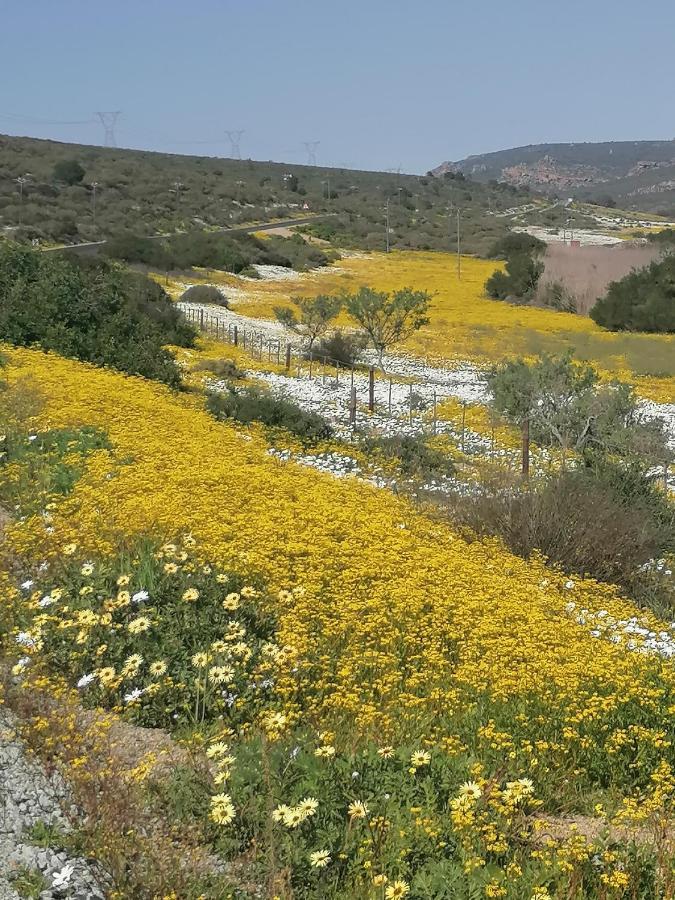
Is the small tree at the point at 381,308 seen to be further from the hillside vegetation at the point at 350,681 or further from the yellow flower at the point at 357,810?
the yellow flower at the point at 357,810

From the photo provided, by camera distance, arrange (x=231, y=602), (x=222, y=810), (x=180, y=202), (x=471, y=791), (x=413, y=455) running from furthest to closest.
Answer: (x=180, y=202) → (x=413, y=455) → (x=231, y=602) → (x=471, y=791) → (x=222, y=810)

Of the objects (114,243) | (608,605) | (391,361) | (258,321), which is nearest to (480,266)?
(114,243)

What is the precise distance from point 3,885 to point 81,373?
12376 mm

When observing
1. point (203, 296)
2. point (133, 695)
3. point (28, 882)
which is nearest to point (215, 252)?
point (203, 296)

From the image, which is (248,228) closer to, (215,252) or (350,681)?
(215,252)

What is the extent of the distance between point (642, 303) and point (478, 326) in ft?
26.1

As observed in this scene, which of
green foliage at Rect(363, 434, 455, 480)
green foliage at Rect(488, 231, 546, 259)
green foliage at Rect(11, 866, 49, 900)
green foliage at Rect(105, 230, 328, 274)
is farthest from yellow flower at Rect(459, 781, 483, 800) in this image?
green foliage at Rect(488, 231, 546, 259)

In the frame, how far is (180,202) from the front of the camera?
76.4 meters

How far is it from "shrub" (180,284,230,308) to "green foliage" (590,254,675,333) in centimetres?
1706

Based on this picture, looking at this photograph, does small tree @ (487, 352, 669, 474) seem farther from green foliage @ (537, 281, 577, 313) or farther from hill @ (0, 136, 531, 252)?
hill @ (0, 136, 531, 252)

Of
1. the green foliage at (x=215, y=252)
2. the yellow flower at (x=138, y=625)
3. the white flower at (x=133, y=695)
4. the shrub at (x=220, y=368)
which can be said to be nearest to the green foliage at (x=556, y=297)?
the green foliage at (x=215, y=252)

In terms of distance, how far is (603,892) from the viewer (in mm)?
3592

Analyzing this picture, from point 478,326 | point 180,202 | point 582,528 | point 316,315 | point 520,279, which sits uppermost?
point 180,202

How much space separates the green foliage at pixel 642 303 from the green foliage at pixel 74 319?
2453cm
